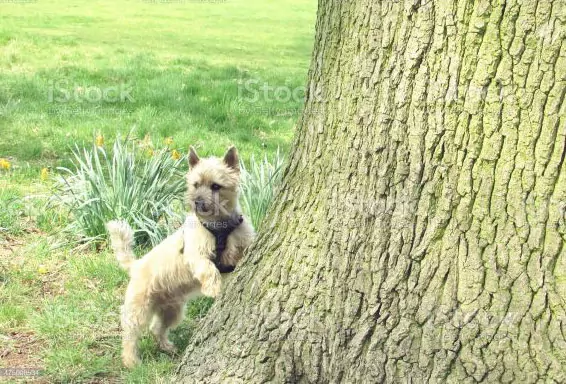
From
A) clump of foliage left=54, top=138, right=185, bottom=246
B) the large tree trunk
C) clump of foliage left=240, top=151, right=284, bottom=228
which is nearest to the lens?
the large tree trunk

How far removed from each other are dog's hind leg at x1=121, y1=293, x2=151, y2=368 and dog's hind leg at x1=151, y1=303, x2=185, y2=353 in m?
0.14

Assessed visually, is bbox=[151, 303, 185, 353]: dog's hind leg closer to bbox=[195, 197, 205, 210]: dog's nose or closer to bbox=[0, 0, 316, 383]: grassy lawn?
bbox=[0, 0, 316, 383]: grassy lawn

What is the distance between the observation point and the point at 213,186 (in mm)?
4664

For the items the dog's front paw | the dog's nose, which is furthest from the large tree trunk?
the dog's nose

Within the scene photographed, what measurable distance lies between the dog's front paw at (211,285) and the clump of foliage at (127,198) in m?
1.31

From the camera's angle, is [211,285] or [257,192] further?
[257,192]

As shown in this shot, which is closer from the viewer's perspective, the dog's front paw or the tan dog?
the dog's front paw

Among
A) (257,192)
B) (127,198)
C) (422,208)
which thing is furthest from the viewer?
(127,198)

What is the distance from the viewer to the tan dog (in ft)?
14.6

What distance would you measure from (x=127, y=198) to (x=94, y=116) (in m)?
3.90

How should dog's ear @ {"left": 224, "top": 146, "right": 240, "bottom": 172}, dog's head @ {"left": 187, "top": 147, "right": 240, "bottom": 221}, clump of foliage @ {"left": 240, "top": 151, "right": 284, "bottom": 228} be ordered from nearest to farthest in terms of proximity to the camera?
dog's head @ {"left": 187, "top": 147, "right": 240, "bottom": 221} < dog's ear @ {"left": 224, "top": 146, "right": 240, "bottom": 172} < clump of foliage @ {"left": 240, "top": 151, "right": 284, "bottom": 228}

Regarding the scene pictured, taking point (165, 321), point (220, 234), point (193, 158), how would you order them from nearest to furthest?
point (220, 234)
point (165, 321)
point (193, 158)

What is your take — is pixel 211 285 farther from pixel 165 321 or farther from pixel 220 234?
pixel 165 321

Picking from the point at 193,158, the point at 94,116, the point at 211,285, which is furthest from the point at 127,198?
the point at 94,116
